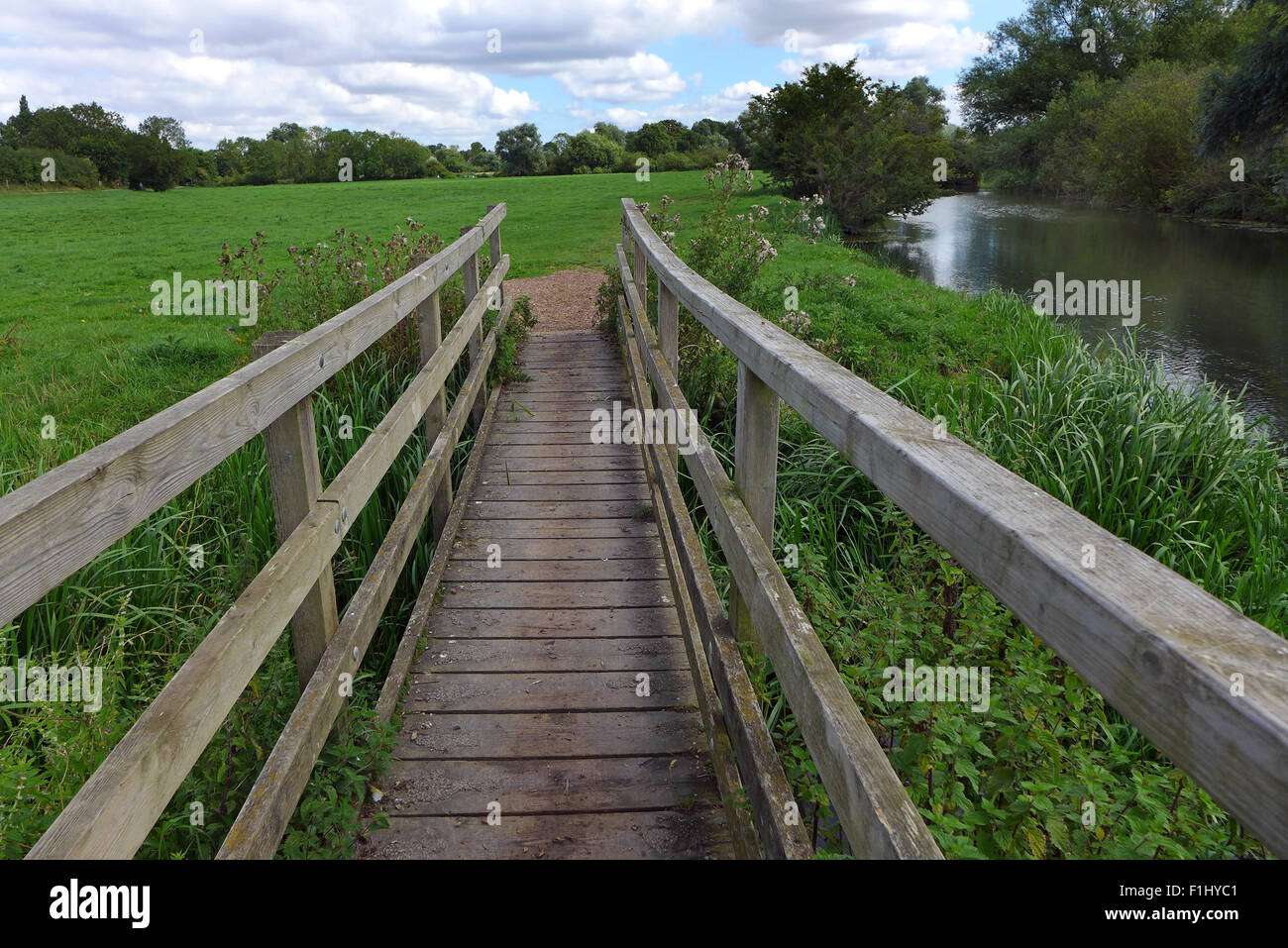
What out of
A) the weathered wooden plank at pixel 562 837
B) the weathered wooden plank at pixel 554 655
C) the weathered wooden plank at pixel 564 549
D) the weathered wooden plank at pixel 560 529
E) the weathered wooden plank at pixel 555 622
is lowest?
the weathered wooden plank at pixel 562 837

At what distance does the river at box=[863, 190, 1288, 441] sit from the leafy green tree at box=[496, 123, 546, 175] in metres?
34.6

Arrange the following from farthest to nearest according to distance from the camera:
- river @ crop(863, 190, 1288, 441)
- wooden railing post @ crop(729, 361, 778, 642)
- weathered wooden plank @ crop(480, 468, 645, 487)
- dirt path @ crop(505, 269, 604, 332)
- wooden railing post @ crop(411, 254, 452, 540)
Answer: river @ crop(863, 190, 1288, 441) < dirt path @ crop(505, 269, 604, 332) < weathered wooden plank @ crop(480, 468, 645, 487) < wooden railing post @ crop(411, 254, 452, 540) < wooden railing post @ crop(729, 361, 778, 642)

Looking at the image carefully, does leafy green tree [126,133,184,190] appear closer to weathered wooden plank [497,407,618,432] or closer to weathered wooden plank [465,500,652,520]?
weathered wooden plank [497,407,618,432]

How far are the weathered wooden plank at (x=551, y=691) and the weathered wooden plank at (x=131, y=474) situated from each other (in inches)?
50.9

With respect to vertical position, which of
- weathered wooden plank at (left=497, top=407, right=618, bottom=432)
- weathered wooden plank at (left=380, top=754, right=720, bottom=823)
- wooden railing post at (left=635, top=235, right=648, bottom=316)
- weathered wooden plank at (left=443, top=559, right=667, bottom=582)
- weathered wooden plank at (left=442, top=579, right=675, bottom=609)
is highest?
wooden railing post at (left=635, top=235, right=648, bottom=316)

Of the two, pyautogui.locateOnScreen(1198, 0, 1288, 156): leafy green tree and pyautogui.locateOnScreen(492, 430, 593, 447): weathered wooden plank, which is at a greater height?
pyautogui.locateOnScreen(1198, 0, 1288, 156): leafy green tree

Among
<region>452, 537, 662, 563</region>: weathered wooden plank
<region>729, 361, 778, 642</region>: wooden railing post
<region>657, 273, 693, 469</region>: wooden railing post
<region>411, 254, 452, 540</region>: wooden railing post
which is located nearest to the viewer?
<region>729, 361, 778, 642</region>: wooden railing post

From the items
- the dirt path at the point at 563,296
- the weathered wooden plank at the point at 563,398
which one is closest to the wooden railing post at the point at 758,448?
the weathered wooden plank at the point at 563,398

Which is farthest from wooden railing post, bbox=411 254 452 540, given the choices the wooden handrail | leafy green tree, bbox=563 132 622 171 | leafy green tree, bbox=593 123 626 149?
leafy green tree, bbox=593 123 626 149

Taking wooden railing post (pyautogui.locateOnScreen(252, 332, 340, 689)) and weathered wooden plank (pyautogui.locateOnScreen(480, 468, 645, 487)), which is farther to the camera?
weathered wooden plank (pyautogui.locateOnScreen(480, 468, 645, 487))

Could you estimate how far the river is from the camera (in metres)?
11.7

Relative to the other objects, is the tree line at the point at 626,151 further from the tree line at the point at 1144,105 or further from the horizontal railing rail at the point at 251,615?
the horizontal railing rail at the point at 251,615

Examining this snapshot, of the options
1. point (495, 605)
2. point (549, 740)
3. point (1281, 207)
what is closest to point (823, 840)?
point (549, 740)

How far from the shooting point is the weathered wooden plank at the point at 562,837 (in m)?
2.52
